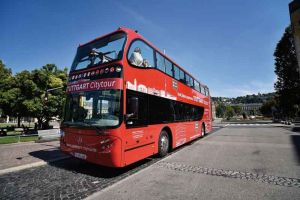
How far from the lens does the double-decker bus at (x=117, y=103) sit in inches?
200

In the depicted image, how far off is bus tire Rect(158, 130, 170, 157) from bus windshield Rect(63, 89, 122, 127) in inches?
111

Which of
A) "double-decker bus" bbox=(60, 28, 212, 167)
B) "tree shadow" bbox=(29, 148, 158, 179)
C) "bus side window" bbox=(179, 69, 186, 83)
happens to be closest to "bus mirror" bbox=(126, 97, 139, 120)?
"double-decker bus" bbox=(60, 28, 212, 167)

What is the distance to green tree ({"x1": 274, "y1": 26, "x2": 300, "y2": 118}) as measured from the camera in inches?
1174

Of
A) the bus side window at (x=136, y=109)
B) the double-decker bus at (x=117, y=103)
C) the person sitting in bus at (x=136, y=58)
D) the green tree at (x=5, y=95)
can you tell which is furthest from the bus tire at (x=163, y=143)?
the green tree at (x=5, y=95)

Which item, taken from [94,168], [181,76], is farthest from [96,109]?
[181,76]

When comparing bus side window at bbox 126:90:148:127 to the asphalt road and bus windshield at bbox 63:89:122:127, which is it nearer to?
bus windshield at bbox 63:89:122:127

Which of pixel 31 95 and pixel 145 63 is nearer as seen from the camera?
pixel 145 63

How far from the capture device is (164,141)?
7809 mm

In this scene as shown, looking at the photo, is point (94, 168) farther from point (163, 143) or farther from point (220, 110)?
point (220, 110)

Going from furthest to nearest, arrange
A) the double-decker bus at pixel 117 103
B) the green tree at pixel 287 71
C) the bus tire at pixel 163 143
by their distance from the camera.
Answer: the green tree at pixel 287 71, the bus tire at pixel 163 143, the double-decker bus at pixel 117 103

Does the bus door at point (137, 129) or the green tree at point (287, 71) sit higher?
the green tree at point (287, 71)

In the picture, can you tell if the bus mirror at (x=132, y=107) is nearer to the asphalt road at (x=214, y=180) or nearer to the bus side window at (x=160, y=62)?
the asphalt road at (x=214, y=180)

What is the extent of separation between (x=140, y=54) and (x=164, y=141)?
3.65 metres

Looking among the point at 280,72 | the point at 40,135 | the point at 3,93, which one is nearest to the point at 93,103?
the point at 40,135
